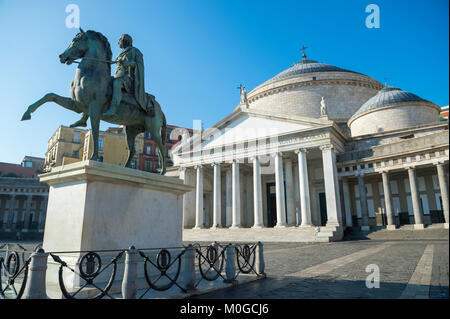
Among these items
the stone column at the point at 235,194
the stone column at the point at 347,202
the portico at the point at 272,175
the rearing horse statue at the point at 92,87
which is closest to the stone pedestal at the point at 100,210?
the rearing horse statue at the point at 92,87

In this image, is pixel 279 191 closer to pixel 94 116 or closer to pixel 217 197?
pixel 217 197

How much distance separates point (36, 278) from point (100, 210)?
78.0 inches

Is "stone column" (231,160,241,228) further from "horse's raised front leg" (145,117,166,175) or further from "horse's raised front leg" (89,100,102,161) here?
"horse's raised front leg" (89,100,102,161)

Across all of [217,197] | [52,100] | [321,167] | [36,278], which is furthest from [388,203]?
[36,278]

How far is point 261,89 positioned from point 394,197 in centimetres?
2528

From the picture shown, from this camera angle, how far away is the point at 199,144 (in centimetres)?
3719

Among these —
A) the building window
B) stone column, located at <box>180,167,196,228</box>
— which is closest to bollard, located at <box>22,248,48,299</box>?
stone column, located at <box>180,167,196,228</box>

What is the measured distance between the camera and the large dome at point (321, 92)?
4259 cm

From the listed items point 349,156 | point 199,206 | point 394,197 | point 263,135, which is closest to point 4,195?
point 199,206

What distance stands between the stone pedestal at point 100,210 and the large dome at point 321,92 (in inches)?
1485

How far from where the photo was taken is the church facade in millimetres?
27094

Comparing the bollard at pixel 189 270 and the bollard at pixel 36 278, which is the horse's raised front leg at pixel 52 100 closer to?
the bollard at pixel 36 278

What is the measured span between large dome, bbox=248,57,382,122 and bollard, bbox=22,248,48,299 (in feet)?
133
